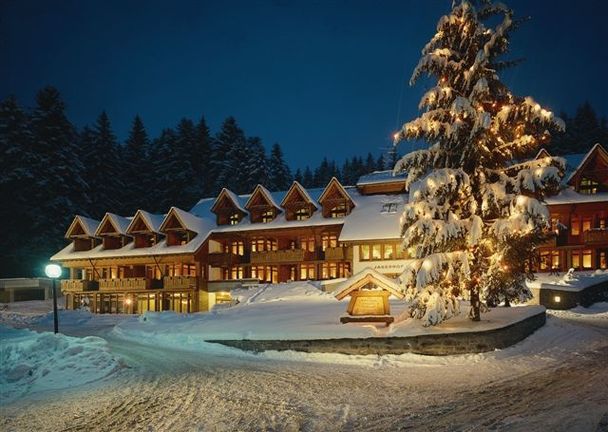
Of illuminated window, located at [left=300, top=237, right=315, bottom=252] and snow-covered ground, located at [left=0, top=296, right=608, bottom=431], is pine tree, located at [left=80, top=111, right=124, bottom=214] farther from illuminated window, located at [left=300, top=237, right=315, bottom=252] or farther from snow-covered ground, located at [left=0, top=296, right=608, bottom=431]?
snow-covered ground, located at [left=0, top=296, right=608, bottom=431]

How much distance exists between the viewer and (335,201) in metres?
41.8

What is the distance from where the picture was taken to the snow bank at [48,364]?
508 inches

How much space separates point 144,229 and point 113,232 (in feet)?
12.2

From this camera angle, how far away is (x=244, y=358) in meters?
17.5

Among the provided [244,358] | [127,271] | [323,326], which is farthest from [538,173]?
[127,271]

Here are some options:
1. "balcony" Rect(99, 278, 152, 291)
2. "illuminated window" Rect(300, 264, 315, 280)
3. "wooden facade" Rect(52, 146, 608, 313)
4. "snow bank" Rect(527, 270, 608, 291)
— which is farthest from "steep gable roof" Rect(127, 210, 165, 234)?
"snow bank" Rect(527, 270, 608, 291)

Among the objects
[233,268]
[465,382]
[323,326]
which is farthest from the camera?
[233,268]

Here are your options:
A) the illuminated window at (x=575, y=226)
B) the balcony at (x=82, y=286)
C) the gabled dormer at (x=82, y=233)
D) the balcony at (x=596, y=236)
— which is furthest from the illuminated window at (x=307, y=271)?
the gabled dormer at (x=82, y=233)

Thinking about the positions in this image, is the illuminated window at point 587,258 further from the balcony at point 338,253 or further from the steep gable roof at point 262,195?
the steep gable roof at point 262,195

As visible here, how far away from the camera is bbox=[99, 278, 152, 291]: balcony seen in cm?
4456

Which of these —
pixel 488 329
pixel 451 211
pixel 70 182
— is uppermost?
pixel 70 182

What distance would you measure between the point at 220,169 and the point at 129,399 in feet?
207

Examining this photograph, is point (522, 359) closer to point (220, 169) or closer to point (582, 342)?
point (582, 342)

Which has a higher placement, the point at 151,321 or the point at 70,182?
the point at 70,182
